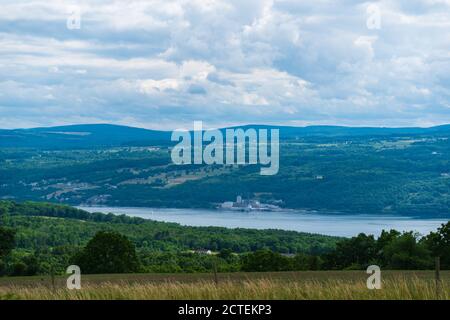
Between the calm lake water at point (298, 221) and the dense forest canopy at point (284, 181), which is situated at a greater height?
the dense forest canopy at point (284, 181)

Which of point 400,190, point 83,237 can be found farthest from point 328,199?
point 83,237

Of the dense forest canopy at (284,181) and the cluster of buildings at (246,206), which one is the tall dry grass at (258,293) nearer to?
the dense forest canopy at (284,181)

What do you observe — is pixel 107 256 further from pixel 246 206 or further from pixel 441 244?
pixel 246 206

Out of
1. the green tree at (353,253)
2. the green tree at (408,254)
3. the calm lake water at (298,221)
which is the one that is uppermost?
the green tree at (408,254)

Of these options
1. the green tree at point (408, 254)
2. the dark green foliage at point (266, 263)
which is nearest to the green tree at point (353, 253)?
the green tree at point (408, 254)

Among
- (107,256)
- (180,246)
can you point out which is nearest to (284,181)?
(180,246)
